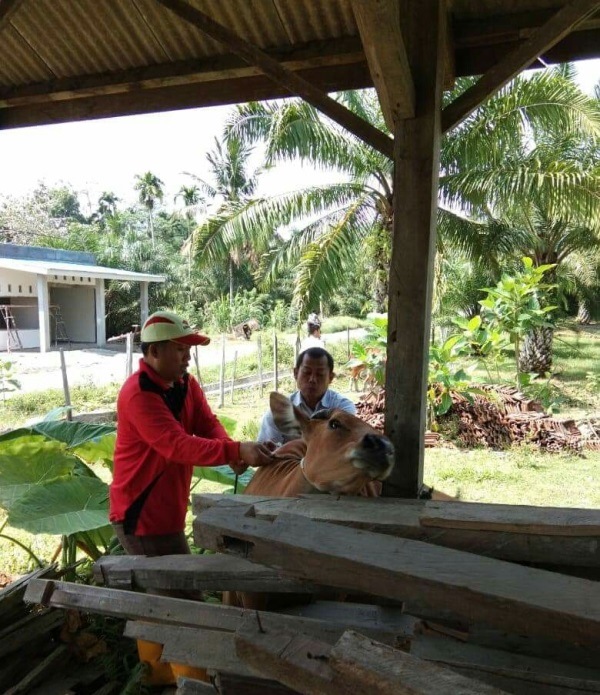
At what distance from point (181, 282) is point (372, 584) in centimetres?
3254

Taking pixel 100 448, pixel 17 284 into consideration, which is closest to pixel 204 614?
pixel 100 448

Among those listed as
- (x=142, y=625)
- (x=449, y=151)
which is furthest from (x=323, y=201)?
(x=142, y=625)

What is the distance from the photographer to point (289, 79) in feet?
9.60

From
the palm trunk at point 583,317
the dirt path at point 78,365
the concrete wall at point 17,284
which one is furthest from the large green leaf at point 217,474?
the palm trunk at point 583,317

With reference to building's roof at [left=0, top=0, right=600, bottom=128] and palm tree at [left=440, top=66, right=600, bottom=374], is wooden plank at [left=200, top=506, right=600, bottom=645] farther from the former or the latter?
palm tree at [left=440, top=66, right=600, bottom=374]

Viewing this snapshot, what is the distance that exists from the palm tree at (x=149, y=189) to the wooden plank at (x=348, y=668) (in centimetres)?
4391

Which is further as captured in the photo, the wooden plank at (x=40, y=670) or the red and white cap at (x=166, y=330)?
the wooden plank at (x=40, y=670)

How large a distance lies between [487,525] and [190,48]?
3.16 metres

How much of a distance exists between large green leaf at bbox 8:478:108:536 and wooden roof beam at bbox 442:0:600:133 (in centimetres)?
310

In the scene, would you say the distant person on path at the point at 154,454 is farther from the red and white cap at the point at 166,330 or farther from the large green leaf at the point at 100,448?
Result: the large green leaf at the point at 100,448

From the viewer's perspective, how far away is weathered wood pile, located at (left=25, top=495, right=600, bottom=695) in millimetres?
1354

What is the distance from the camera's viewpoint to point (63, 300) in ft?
85.6

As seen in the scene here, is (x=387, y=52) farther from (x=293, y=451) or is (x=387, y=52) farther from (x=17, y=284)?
(x=17, y=284)

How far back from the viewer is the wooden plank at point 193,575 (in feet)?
6.77
